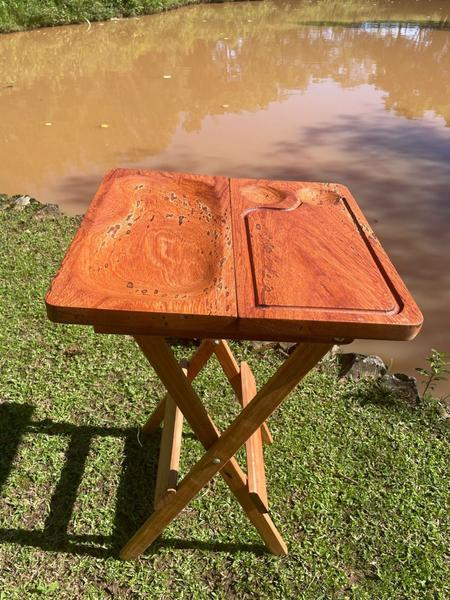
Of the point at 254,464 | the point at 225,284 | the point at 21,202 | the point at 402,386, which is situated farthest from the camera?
the point at 21,202

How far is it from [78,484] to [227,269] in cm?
118

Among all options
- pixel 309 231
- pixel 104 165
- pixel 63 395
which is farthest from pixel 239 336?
pixel 104 165

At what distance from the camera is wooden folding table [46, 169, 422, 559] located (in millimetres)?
1047

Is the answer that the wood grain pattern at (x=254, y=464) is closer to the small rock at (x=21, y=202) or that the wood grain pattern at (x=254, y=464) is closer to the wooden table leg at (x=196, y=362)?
the wooden table leg at (x=196, y=362)

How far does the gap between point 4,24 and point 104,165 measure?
7.45 metres

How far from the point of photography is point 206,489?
6.31ft

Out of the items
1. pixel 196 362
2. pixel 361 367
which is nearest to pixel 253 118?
pixel 361 367

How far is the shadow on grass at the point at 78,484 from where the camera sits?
5.62 feet

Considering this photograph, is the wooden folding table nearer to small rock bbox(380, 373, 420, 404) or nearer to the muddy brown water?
small rock bbox(380, 373, 420, 404)

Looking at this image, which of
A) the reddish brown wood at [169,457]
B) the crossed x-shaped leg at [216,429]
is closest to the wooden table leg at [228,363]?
the crossed x-shaped leg at [216,429]

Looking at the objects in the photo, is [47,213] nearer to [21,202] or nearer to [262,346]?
[21,202]

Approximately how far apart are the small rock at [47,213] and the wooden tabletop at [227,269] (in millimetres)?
2443

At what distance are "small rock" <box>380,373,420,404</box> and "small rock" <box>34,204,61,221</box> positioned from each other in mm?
2690

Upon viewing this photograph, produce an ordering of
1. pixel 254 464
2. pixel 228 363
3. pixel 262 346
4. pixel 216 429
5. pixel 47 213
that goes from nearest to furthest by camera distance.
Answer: pixel 216 429 < pixel 254 464 < pixel 228 363 < pixel 262 346 < pixel 47 213
